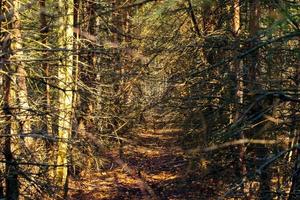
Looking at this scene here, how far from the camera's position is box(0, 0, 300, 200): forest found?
505 cm

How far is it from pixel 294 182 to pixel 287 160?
10.2 ft

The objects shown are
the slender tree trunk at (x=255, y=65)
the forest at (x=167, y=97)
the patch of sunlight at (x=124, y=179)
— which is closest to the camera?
the forest at (x=167, y=97)

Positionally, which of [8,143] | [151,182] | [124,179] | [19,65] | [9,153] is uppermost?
[19,65]

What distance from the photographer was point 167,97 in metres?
7.98

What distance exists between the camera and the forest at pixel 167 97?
16.6 ft

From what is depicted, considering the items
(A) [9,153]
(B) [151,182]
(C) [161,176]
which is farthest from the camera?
(C) [161,176]

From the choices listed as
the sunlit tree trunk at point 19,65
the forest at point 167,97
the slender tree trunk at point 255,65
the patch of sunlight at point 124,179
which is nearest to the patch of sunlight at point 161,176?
the forest at point 167,97

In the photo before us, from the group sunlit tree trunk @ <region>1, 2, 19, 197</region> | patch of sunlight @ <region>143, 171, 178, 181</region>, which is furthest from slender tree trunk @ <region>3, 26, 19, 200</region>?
patch of sunlight @ <region>143, 171, 178, 181</region>

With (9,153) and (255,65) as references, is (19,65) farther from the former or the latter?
(255,65)

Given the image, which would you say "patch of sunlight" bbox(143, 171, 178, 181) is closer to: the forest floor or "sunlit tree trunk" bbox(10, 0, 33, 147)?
the forest floor

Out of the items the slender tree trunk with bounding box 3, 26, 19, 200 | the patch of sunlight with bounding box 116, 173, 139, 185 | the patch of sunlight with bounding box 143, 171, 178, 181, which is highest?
the slender tree trunk with bounding box 3, 26, 19, 200

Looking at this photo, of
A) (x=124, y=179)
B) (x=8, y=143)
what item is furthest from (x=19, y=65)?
(x=124, y=179)

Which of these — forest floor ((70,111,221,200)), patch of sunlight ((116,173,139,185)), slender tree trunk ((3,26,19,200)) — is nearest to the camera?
slender tree trunk ((3,26,19,200))

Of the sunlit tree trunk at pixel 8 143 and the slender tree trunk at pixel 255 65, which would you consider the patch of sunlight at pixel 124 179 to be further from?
the sunlit tree trunk at pixel 8 143
